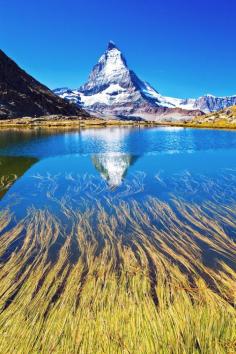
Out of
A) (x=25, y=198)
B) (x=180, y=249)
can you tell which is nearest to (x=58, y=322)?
(x=180, y=249)

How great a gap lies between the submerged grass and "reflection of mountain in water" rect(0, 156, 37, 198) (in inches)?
451

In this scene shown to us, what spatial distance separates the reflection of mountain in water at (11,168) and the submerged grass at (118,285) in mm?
11447

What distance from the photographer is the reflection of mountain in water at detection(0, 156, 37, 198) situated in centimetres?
2919

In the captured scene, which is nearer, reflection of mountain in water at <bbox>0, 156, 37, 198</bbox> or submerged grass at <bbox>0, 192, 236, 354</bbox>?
submerged grass at <bbox>0, 192, 236, 354</bbox>

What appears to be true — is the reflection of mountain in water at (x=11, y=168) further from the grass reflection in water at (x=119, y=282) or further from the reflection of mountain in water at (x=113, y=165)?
the grass reflection in water at (x=119, y=282)

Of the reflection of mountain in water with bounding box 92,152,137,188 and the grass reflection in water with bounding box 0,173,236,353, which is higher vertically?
the grass reflection in water with bounding box 0,173,236,353

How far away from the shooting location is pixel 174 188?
2642 cm

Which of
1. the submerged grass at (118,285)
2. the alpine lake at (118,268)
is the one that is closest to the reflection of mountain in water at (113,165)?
the alpine lake at (118,268)

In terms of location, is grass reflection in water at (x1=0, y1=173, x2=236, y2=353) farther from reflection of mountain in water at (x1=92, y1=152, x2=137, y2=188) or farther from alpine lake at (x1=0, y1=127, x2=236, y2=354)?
reflection of mountain in water at (x1=92, y1=152, x2=137, y2=188)

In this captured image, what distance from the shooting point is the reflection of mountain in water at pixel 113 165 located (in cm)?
3055

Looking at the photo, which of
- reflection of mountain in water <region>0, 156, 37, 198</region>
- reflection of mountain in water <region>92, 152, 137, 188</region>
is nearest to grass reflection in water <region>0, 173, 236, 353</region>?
reflection of mountain in water <region>0, 156, 37, 198</region>

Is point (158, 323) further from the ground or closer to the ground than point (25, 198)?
further from the ground

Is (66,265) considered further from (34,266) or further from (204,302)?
(204,302)

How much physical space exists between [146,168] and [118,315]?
28.4 m
